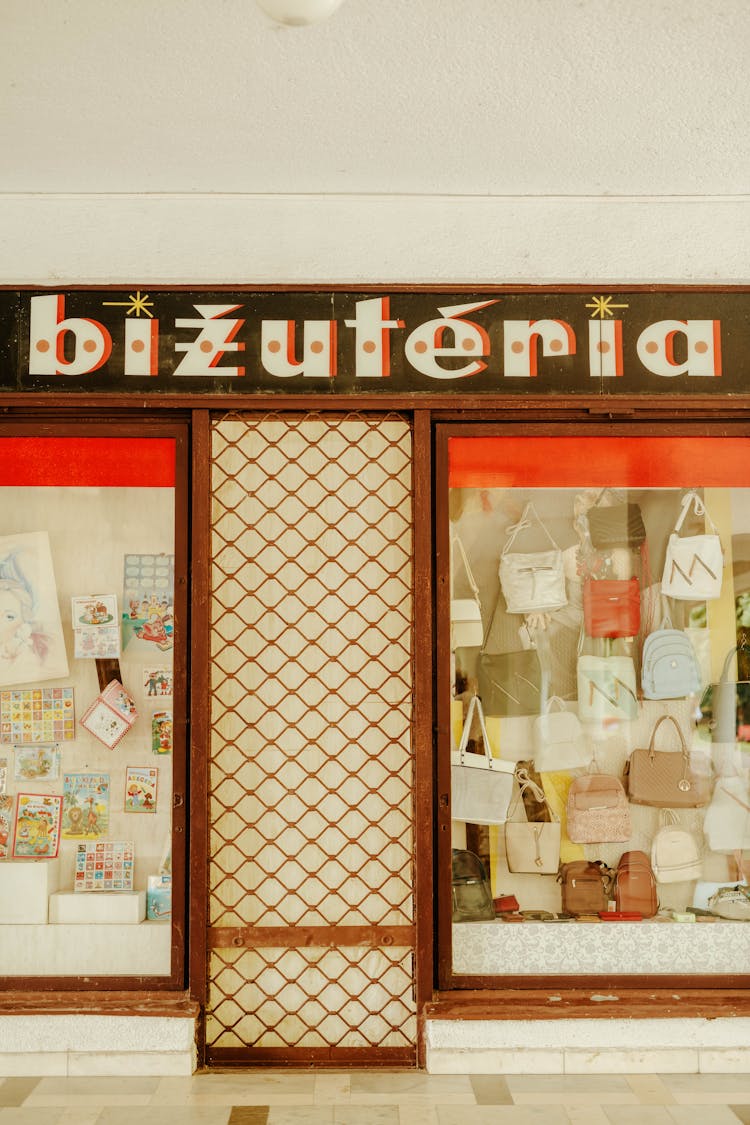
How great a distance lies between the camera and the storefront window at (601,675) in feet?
12.1

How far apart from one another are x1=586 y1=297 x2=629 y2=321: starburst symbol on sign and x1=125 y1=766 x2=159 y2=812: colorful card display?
2.48 m

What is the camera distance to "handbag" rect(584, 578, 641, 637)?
3756 millimetres

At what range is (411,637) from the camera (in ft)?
12.1

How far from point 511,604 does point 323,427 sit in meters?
1.02

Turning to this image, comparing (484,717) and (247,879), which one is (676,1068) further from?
(247,879)

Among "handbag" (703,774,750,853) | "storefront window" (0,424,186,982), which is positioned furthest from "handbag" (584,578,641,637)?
"storefront window" (0,424,186,982)

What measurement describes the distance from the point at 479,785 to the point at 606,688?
0.63m

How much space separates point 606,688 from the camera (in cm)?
375

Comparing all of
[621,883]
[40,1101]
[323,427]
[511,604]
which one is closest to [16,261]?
[323,427]

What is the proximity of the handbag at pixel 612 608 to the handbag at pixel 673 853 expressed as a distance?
730 millimetres

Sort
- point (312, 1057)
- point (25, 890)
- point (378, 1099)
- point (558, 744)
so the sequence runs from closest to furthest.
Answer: point (378, 1099) < point (312, 1057) < point (25, 890) < point (558, 744)

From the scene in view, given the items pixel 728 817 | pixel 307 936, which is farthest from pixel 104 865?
pixel 728 817

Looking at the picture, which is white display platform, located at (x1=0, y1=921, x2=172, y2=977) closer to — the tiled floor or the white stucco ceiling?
the tiled floor

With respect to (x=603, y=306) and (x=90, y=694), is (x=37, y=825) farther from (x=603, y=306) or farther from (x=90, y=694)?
(x=603, y=306)
